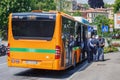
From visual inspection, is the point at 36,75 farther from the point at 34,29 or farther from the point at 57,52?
the point at 34,29

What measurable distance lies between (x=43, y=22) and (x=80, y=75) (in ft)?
9.01

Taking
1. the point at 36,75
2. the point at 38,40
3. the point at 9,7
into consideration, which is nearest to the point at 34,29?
the point at 38,40

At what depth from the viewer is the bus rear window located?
61.7 ft

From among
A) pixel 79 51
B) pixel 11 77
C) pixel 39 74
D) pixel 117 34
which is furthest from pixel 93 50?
pixel 117 34

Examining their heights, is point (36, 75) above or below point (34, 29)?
below

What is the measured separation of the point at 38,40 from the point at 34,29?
56cm

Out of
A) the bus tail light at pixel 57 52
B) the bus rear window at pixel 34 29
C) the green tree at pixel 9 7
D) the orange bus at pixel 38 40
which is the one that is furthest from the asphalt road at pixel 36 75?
the green tree at pixel 9 7

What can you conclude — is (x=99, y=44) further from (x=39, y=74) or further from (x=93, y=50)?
(x=39, y=74)

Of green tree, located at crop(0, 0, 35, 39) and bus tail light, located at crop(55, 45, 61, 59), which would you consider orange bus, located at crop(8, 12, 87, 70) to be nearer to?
bus tail light, located at crop(55, 45, 61, 59)

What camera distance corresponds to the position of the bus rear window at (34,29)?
18797mm

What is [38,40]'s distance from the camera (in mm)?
18797

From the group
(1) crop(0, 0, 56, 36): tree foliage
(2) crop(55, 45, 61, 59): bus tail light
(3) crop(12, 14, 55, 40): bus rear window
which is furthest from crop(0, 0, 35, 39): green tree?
(2) crop(55, 45, 61, 59): bus tail light

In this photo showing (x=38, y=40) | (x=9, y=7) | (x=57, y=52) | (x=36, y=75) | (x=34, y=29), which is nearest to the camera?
(x=57, y=52)

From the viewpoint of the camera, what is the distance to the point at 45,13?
19109 millimetres
